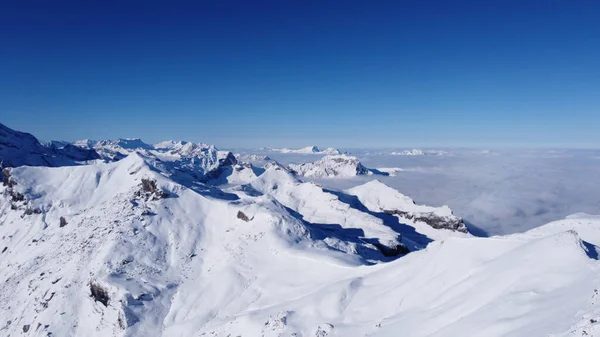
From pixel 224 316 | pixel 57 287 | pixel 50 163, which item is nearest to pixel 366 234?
pixel 224 316

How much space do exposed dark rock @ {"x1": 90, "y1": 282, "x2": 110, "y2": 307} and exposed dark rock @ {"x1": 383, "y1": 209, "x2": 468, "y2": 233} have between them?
123986 millimetres

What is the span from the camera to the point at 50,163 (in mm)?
195875

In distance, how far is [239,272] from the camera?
59469 millimetres

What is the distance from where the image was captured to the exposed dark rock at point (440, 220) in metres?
140

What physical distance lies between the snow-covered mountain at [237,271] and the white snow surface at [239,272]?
7.9 inches

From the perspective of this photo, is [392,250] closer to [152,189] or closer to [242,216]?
[242,216]

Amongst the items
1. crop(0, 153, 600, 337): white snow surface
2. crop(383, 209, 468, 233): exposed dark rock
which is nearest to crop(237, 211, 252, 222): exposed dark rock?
crop(0, 153, 600, 337): white snow surface

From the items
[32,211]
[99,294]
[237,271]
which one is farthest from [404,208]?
[32,211]

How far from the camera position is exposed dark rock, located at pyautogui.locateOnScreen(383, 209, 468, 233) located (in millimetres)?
139875

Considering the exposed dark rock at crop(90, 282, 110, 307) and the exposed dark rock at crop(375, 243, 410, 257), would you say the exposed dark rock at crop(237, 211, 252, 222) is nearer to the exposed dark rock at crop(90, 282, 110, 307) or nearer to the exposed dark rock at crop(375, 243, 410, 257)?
the exposed dark rock at crop(90, 282, 110, 307)

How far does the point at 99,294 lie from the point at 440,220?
12666cm

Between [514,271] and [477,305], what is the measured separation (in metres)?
4.91

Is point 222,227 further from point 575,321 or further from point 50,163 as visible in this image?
point 50,163

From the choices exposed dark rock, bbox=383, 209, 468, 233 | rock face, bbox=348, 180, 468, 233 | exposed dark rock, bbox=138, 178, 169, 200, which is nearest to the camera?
exposed dark rock, bbox=138, 178, 169, 200
